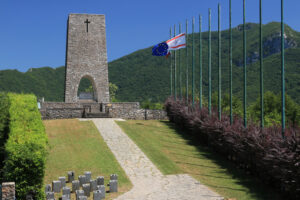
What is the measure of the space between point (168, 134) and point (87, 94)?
1690 centimetres

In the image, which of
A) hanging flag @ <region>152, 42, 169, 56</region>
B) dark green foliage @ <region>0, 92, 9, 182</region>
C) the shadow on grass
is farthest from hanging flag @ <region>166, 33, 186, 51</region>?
dark green foliage @ <region>0, 92, 9, 182</region>

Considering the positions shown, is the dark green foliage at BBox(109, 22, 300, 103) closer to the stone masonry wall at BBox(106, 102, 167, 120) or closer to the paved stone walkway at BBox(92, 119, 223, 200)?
the stone masonry wall at BBox(106, 102, 167, 120)

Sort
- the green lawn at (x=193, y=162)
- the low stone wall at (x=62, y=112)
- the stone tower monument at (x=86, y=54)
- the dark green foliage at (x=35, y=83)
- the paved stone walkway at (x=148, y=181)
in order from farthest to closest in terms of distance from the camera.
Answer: the dark green foliage at (x=35, y=83) < the stone tower monument at (x=86, y=54) < the low stone wall at (x=62, y=112) < the green lawn at (x=193, y=162) < the paved stone walkway at (x=148, y=181)

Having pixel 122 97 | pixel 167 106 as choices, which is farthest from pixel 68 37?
pixel 122 97

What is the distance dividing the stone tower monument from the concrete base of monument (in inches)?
178

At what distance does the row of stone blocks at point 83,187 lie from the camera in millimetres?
9594

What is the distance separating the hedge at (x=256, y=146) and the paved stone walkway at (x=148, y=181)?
2125mm

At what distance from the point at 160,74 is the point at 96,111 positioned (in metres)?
46.0

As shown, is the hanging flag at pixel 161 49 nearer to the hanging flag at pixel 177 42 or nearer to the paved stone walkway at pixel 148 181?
the hanging flag at pixel 177 42

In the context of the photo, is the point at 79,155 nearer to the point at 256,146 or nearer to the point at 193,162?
the point at 193,162

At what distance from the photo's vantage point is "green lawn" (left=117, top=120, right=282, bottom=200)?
1137cm

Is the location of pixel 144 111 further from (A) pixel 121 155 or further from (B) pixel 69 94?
(A) pixel 121 155

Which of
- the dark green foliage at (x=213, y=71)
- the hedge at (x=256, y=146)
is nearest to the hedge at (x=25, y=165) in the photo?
the hedge at (x=256, y=146)

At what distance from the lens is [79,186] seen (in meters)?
11.1
